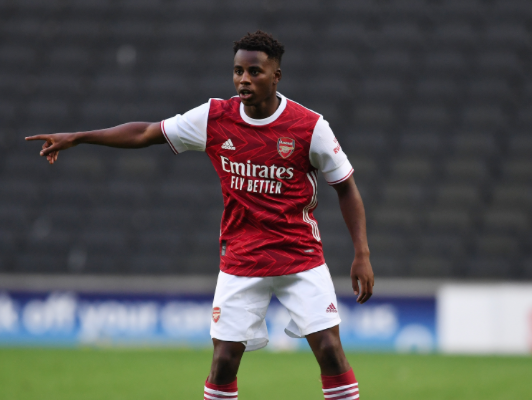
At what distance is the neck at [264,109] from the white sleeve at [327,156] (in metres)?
0.22

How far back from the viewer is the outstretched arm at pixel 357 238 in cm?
370

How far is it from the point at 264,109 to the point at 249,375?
3256 millimetres

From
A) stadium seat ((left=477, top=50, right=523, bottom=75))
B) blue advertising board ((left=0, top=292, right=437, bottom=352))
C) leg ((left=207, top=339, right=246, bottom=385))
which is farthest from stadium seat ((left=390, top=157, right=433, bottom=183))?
leg ((left=207, top=339, right=246, bottom=385))

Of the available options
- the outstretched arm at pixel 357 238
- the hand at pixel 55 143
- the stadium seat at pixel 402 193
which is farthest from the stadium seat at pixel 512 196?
the hand at pixel 55 143

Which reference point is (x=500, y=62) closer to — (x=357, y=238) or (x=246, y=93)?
(x=357, y=238)

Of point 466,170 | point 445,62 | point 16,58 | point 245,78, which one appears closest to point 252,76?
point 245,78

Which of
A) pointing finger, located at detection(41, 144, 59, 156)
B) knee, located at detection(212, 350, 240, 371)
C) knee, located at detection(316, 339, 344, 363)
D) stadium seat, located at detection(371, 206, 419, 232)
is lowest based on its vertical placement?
knee, located at detection(212, 350, 240, 371)

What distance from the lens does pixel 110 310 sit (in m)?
8.40

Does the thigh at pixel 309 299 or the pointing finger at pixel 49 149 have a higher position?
the pointing finger at pixel 49 149

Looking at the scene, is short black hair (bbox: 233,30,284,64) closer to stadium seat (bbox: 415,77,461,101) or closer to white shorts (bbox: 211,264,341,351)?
white shorts (bbox: 211,264,341,351)

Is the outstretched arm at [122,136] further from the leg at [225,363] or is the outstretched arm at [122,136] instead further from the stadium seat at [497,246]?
the stadium seat at [497,246]

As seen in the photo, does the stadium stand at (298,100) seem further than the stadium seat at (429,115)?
No

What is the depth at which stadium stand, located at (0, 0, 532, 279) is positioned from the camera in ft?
32.2

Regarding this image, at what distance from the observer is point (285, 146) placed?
3711 mm
